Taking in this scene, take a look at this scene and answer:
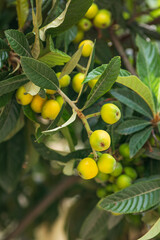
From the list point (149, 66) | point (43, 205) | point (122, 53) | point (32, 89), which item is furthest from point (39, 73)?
point (43, 205)

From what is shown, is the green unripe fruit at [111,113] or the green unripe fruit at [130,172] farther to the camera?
the green unripe fruit at [130,172]

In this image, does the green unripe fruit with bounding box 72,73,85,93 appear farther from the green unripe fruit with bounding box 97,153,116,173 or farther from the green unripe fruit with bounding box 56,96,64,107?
the green unripe fruit with bounding box 97,153,116,173

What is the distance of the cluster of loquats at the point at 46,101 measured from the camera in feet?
2.08

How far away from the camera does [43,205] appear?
1623 millimetres

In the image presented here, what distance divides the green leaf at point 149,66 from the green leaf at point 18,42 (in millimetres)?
347

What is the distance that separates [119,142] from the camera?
2.74ft

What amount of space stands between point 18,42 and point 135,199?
1.45ft

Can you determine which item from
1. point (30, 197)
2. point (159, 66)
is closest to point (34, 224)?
Answer: point (30, 197)

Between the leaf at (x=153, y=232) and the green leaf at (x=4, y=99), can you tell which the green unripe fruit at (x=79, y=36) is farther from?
the leaf at (x=153, y=232)

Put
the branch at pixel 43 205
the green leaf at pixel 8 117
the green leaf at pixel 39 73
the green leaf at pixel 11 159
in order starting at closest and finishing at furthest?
the green leaf at pixel 39 73
the green leaf at pixel 8 117
the green leaf at pixel 11 159
the branch at pixel 43 205

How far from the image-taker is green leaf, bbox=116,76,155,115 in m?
0.65

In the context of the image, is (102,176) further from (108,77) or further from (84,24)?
(84,24)

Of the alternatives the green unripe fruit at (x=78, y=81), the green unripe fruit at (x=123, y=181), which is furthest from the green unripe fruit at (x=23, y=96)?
the green unripe fruit at (x=123, y=181)

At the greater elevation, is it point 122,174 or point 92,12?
point 92,12
